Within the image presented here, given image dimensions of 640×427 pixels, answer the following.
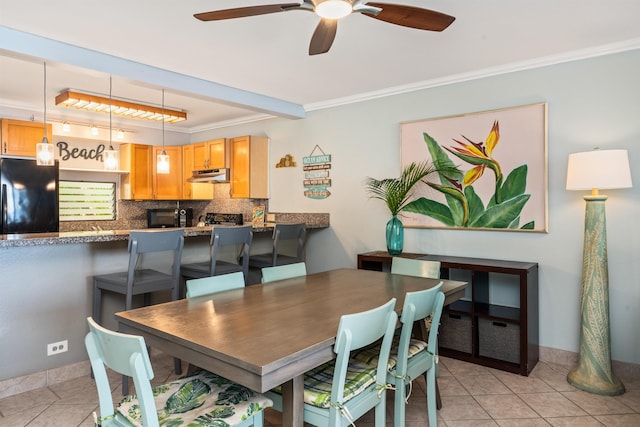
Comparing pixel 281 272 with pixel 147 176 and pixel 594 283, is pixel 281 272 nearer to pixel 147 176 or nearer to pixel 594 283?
pixel 594 283

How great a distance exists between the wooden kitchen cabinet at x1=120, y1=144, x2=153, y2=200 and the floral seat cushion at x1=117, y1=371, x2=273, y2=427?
4.42 metres

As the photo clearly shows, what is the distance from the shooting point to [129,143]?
18.4ft

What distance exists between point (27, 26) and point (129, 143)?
10.0ft

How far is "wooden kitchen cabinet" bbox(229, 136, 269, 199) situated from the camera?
202 inches

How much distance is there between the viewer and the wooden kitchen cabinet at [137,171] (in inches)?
220

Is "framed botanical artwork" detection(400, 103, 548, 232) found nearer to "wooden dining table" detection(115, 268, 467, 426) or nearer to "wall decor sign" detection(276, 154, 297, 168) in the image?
"wooden dining table" detection(115, 268, 467, 426)

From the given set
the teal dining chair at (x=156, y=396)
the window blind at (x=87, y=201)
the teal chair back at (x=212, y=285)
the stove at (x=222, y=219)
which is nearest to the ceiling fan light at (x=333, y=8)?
the teal chair back at (x=212, y=285)

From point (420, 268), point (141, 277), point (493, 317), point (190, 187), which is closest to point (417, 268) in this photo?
point (420, 268)

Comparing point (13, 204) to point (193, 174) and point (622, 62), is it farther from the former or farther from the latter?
point (622, 62)

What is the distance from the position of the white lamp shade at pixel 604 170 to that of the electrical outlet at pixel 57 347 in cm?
366

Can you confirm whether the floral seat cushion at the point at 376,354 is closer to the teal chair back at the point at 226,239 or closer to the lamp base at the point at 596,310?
the lamp base at the point at 596,310

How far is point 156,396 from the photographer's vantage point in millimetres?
1622

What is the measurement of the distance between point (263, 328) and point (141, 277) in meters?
1.70

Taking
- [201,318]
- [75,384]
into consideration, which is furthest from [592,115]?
[75,384]
